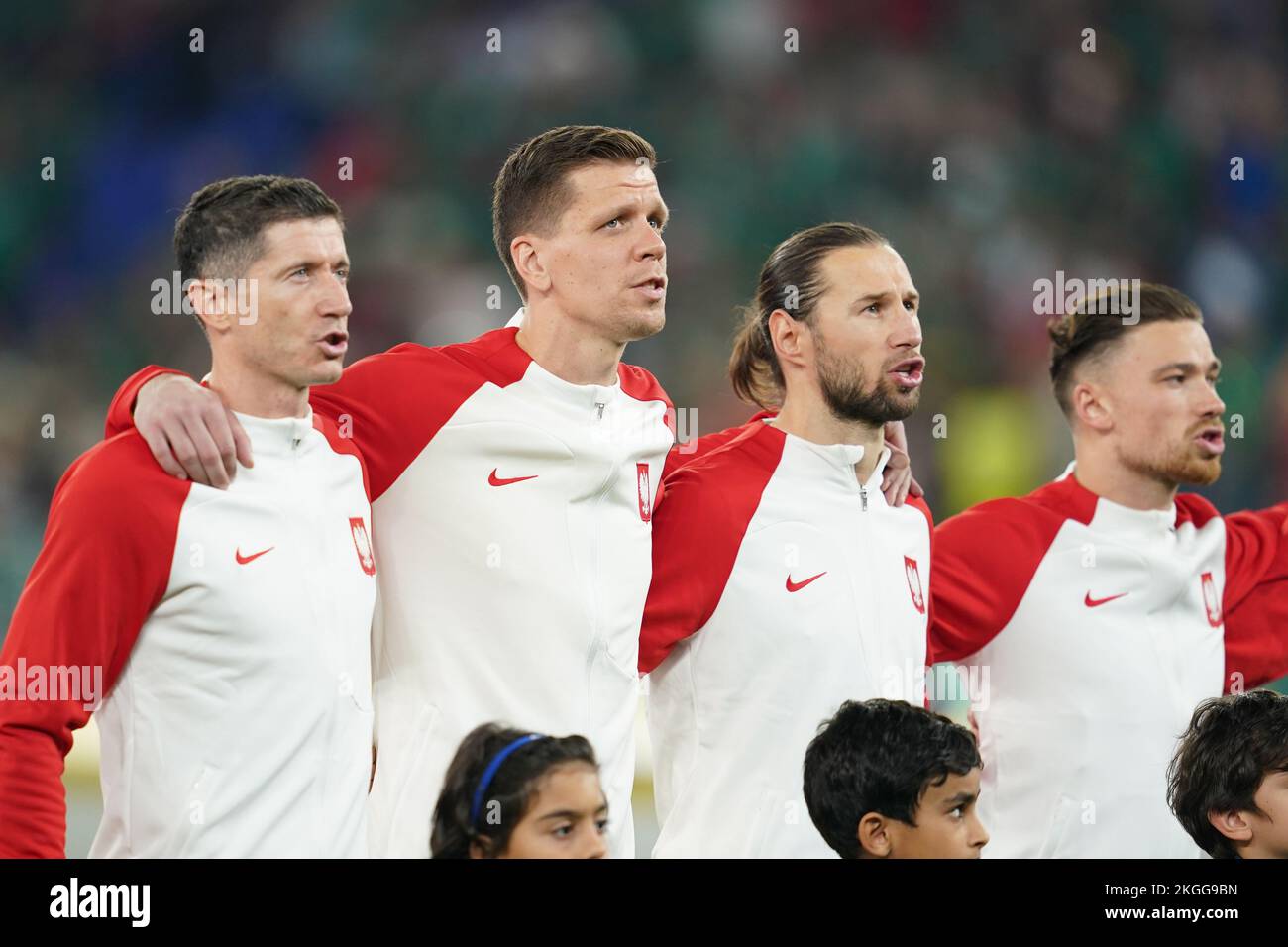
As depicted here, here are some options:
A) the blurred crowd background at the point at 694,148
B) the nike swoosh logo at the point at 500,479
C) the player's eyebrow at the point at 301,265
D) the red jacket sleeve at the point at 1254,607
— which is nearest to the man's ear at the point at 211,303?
the player's eyebrow at the point at 301,265

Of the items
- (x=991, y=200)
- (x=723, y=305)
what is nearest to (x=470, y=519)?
(x=723, y=305)

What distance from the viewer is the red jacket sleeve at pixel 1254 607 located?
4.68m

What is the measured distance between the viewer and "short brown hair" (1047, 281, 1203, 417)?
476 cm

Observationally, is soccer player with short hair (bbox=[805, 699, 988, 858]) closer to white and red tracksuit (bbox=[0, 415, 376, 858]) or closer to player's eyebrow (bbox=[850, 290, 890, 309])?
white and red tracksuit (bbox=[0, 415, 376, 858])

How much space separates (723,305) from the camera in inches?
388

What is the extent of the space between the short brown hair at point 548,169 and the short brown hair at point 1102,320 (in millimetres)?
1514

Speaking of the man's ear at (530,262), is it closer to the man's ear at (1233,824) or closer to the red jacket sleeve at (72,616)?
the red jacket sleeve at (72,616)

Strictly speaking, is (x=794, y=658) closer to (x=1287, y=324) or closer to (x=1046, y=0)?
(x=1287, y=324)

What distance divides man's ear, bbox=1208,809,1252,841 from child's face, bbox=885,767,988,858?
26.7 inches

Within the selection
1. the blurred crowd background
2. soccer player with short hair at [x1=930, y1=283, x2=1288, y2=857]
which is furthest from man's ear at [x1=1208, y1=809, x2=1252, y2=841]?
the blurred crowd background

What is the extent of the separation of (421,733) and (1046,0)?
29.9 ft

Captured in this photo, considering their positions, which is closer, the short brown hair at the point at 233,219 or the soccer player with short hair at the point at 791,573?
the short brown hair at the point at 233,219

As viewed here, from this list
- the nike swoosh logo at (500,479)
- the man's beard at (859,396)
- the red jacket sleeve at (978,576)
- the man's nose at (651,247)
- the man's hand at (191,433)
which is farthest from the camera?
the red jacket sleeve at (978,576)

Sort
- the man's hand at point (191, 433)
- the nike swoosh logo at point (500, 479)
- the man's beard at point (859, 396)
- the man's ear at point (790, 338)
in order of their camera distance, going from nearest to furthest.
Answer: the man's hand at point (191, 433)
the nike swoosh logo at point (500, 479)
the man's beard at point (859, 396)
the man's ear at point (790, 338)
